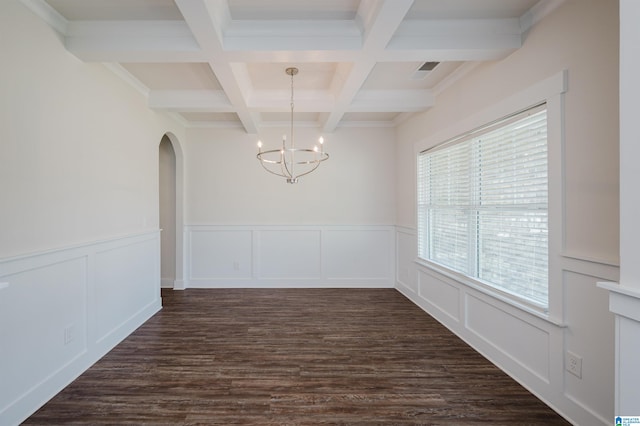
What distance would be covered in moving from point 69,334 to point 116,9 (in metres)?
2.51

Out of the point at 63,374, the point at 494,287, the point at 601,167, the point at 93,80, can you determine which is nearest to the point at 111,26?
the point at 93,80

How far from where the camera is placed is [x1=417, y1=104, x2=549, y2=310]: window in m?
2.23

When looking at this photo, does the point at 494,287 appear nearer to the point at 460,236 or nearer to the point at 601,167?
the point at 460,236

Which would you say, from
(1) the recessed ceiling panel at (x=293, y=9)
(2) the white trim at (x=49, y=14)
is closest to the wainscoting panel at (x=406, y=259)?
(1) the recessed ceiling panel at (x=293, y=9)

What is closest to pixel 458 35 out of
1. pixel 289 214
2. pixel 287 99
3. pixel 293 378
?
pixel 287 99

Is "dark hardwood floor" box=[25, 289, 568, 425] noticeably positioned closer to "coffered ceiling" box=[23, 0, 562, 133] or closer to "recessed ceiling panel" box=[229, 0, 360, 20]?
"coffered ceiling" box=[23, 0, 562, 133]

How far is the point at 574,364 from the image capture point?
6.36 feet

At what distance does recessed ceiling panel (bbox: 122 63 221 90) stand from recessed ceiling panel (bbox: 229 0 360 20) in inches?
37.7

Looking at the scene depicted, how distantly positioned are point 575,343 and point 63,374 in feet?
11.9

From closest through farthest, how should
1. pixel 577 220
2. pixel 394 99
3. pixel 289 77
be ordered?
1. pixel 577 220
2. pixel 289 77
3. pixel 394 99

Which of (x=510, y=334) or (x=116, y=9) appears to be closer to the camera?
(x=116, y=9)

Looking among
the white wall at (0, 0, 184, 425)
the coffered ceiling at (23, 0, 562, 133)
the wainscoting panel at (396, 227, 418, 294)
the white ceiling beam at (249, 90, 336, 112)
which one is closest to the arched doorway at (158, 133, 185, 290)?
the white wall at (0, 0, 184, 425)

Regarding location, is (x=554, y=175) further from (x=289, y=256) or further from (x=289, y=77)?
(x=289, y=256)

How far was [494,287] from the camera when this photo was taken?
2.67m
